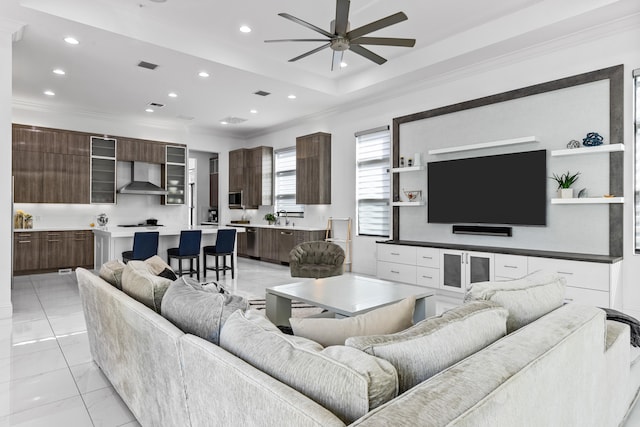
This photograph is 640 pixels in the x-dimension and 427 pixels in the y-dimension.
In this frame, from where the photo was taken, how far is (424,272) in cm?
550

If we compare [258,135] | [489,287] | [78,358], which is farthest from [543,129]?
[258,135]

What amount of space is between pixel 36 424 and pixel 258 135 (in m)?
8.57

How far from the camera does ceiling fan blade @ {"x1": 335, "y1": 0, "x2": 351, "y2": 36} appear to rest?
3.15 metres

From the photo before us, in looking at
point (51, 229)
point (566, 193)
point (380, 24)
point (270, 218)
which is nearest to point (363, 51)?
point (380, 24)

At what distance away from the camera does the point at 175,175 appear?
9.00 meters

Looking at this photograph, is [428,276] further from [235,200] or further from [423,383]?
[235,200]

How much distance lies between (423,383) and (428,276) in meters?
4.67

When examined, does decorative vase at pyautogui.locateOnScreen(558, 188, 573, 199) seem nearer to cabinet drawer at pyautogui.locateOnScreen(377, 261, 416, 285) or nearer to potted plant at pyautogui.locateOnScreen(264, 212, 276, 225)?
cabinet drawer at pyautogui.locateOnScreen(377, 261, 416, 285)

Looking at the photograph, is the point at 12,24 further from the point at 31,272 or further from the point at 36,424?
the point at 31,272

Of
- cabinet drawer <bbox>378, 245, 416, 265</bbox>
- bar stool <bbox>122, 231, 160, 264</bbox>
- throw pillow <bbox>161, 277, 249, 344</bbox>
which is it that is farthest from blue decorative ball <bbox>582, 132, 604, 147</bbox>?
bar stool <bbox>122, 231, 160, 264</bbox>

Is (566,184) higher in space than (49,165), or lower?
lower

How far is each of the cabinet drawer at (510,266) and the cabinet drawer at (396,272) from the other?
126 cm

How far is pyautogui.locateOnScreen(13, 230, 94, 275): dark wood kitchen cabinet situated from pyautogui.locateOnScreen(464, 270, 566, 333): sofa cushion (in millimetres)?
7750

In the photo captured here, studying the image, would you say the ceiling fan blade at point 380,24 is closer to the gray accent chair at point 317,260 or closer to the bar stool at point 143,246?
the gray accent chair at point 317,260
